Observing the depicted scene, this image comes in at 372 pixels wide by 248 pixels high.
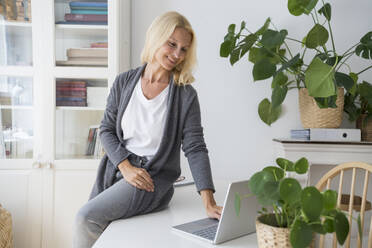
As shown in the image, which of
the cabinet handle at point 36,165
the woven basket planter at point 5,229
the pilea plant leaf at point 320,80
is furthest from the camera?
the cabinet handle at point 36,165

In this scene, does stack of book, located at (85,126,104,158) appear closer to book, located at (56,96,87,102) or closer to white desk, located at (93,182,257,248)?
book, located at (56,96,87,102)

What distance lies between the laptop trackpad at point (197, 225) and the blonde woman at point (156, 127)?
4.4 inches

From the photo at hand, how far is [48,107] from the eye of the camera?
226 cm

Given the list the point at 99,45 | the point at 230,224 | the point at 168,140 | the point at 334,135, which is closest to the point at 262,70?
the point at 334,135

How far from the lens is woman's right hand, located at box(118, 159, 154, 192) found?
146cm

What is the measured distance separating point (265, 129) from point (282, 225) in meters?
2.04

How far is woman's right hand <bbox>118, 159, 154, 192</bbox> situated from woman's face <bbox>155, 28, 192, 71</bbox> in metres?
0.50

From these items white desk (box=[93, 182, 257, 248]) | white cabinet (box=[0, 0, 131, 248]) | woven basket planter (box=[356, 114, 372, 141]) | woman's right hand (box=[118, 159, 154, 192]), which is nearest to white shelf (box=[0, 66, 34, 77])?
white cabinet (box=[0, 0, 131, 248])

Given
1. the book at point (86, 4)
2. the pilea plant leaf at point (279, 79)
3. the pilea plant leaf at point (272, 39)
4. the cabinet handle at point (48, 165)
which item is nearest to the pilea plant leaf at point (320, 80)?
the pilea plant leaf at point (272, 39)

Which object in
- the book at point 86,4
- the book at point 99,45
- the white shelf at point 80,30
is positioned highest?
the book at point 86,4

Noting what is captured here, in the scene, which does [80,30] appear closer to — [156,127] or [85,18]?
[85,18]

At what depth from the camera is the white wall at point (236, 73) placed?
8.72 feet

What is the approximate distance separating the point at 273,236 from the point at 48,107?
1.91 metres

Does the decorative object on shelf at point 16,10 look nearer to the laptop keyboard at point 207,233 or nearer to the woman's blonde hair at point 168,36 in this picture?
the woman's blonde hair at point 168,36
